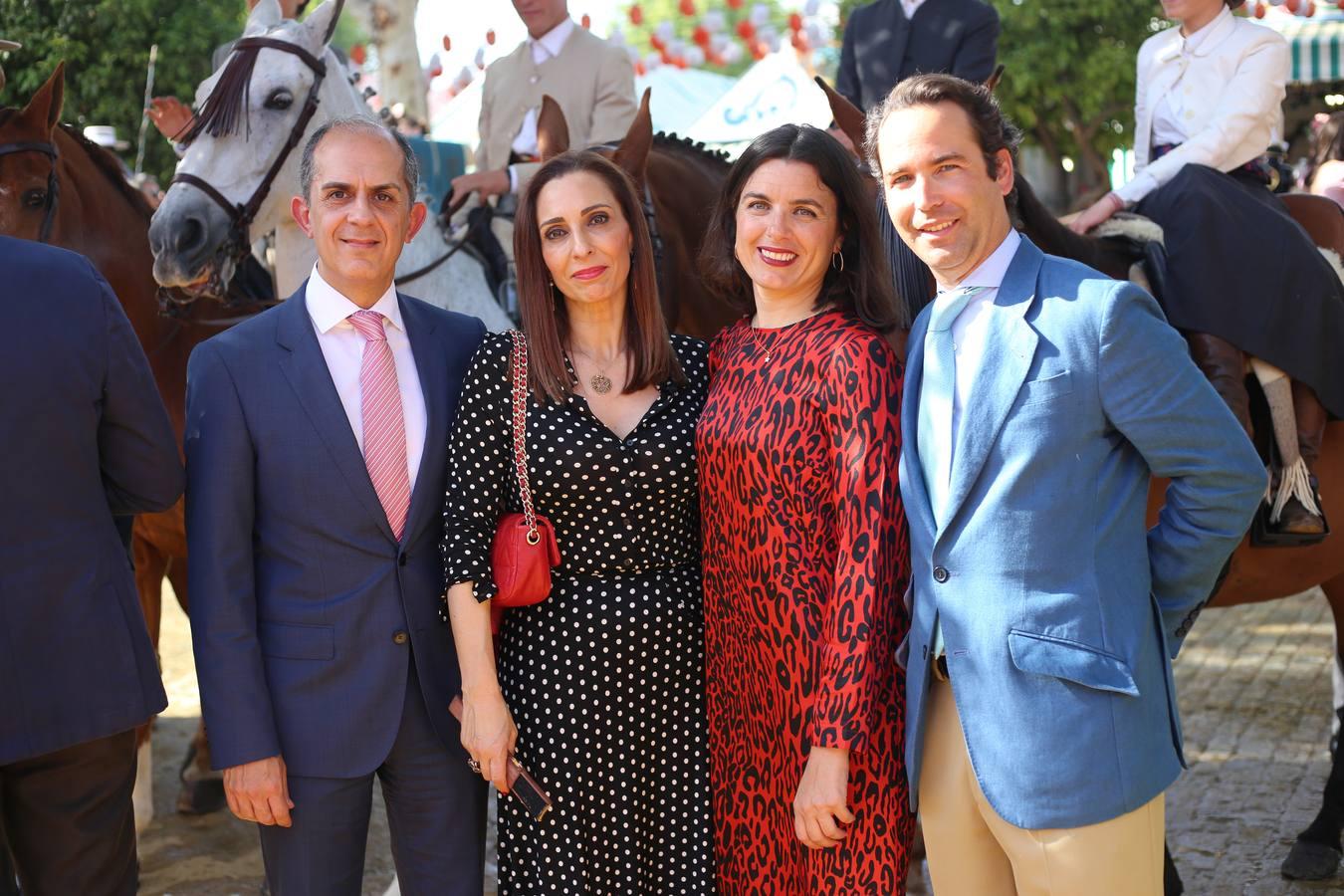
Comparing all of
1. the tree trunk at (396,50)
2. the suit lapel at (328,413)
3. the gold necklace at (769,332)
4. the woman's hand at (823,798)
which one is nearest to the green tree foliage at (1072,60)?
the tree trunk at (396,50)

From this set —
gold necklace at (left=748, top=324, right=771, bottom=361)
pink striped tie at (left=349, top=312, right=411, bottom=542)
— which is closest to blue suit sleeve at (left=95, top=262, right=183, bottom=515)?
pink striped tie at (left=349, top=312, right=411, bottom=542)

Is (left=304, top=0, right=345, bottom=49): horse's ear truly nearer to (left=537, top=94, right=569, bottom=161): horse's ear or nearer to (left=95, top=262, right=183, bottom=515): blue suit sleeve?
(left=537, top=94, right=569, bottom=161): horse's ear

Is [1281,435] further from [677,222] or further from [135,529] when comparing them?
[135,529]

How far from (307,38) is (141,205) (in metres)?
0.95

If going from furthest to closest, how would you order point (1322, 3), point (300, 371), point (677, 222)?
point (1322, 3) < point (677, 222) < point (300, 371)

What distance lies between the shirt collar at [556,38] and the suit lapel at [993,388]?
3256 mm

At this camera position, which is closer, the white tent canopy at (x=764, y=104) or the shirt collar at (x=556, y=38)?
the shirt collar at (x=556, y=38)

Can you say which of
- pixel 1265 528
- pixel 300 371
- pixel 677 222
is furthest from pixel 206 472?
pixel 1265 528

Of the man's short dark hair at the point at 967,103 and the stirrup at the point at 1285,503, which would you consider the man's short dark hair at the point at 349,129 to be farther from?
the stirrup at the point at 1285,503

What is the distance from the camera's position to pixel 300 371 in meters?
2.82

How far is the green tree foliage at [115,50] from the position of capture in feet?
19.8

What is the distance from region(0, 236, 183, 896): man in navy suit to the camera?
2535mm

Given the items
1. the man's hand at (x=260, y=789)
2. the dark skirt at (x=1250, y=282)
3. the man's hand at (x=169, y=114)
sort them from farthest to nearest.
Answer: the man's hand at (x=169, y=114) → the dark skirt at (x=1250, y=282) → the man's hand at (x=260, y=789)

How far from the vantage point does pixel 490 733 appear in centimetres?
276
